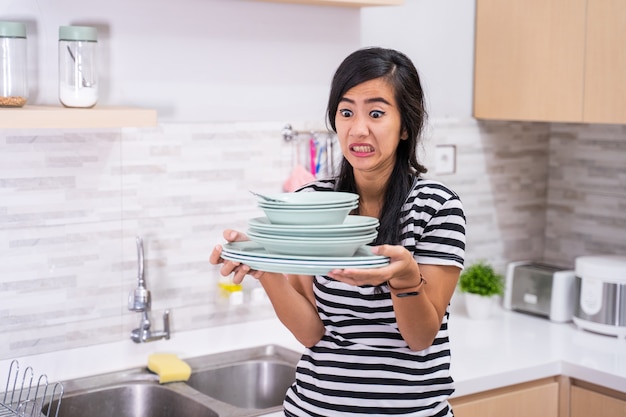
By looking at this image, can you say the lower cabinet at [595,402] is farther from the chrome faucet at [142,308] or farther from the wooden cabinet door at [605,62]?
the chrome faucet at [142,308]

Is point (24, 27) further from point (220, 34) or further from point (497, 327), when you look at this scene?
point (497, 327)

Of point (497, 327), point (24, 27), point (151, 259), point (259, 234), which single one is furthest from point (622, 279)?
point (24, 27)

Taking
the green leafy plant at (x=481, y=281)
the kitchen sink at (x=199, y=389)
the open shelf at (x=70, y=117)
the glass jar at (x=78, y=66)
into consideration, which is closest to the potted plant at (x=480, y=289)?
the green leafy plant at (x=481, y=281)

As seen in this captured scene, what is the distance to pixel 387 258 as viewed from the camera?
1.37 meters

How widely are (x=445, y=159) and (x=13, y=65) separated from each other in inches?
57.6

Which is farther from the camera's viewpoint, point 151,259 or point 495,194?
point 495,194

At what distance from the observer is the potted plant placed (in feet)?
9.20

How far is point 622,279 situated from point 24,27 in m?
1.80

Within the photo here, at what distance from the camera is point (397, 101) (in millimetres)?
1645

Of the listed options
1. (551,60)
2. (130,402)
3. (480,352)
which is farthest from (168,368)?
(551,60)

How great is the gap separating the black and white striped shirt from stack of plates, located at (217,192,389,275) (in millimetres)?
264

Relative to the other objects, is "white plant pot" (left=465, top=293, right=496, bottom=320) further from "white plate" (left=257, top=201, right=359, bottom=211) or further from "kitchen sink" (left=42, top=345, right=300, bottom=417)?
"white plate" (left=257, top=201, right=359, bottom=211)

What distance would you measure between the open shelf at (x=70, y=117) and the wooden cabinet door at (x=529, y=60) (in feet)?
4.28

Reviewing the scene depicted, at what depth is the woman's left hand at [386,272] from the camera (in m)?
1.32
